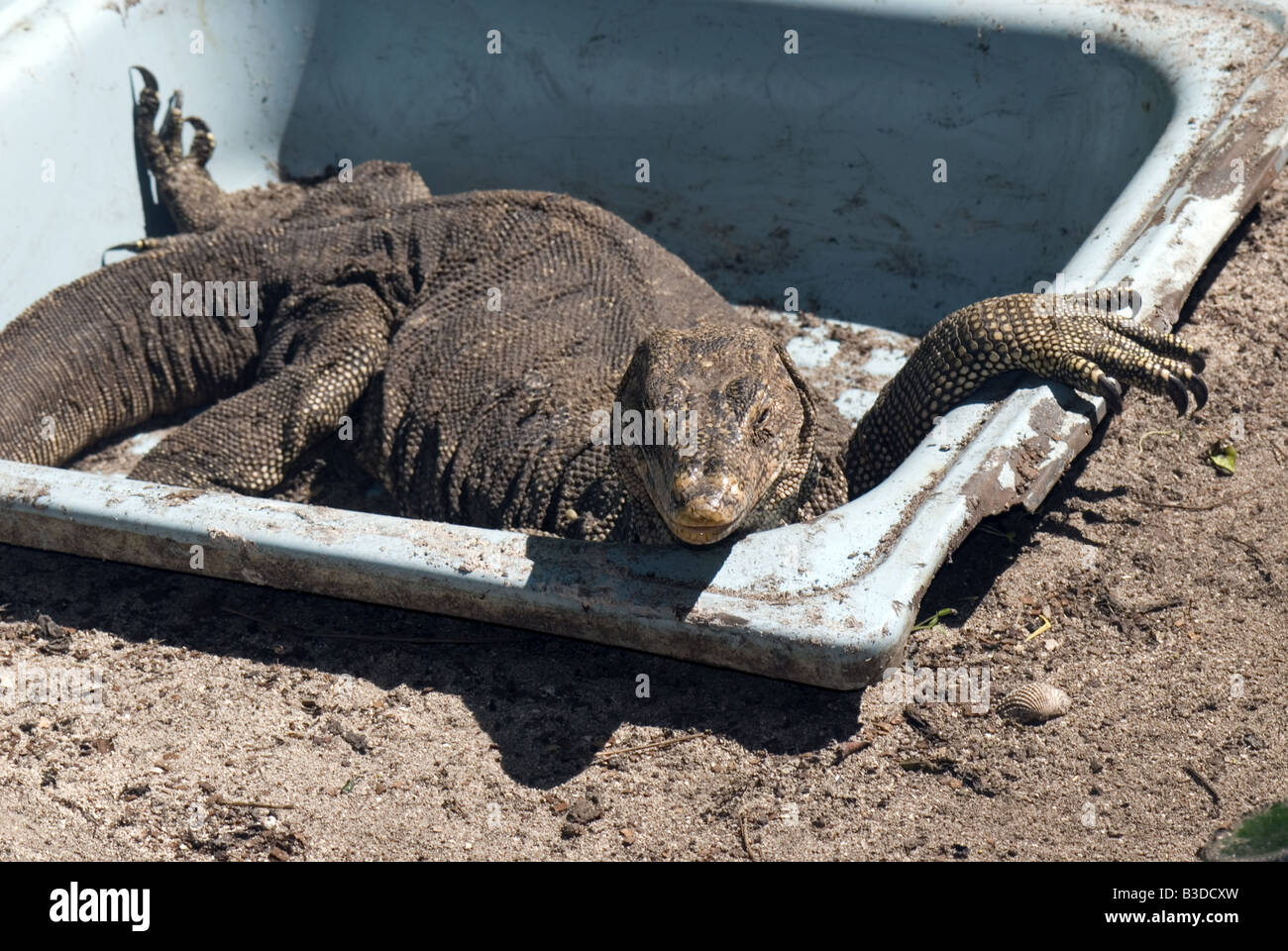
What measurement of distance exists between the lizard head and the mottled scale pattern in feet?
0.05

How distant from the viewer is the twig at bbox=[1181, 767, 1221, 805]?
350 centimetres

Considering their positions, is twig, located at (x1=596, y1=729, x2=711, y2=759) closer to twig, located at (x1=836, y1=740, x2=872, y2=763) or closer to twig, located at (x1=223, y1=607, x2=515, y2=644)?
twig, located at (x1=836, y1=740, x2=872, y2=763)

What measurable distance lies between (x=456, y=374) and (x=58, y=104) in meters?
2.59

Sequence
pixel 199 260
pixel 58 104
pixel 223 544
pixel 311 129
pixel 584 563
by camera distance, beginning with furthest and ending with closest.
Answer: pixel 311 129 < pixel 58 104 < pixel 199 260 < pixel 223 544 < pixel 584 563

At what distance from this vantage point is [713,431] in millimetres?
3555

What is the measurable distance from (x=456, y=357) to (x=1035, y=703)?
2621 mm

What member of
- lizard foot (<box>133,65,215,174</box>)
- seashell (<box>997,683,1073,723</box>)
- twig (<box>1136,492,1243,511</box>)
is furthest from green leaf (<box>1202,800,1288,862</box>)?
lizard foot (<box>133,65,215,174</box>)

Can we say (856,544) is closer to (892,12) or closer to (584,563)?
(584,563)

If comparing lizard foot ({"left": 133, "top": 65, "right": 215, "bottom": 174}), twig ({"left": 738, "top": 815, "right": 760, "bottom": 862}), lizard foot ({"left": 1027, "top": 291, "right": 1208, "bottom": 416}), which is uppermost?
lizard foot ({"left": 133, "top": 65, "right": 215, "bottom": 174})

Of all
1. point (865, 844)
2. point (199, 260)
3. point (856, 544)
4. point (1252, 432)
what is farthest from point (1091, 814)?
point (199, 260)

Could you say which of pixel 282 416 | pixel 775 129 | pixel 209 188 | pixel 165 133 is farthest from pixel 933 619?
pixel 165 133

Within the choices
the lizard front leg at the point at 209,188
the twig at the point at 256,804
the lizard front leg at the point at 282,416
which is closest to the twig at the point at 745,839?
the twig at the point at 256,804

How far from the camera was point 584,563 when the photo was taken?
12.7 feet

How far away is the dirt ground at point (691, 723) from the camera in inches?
142
